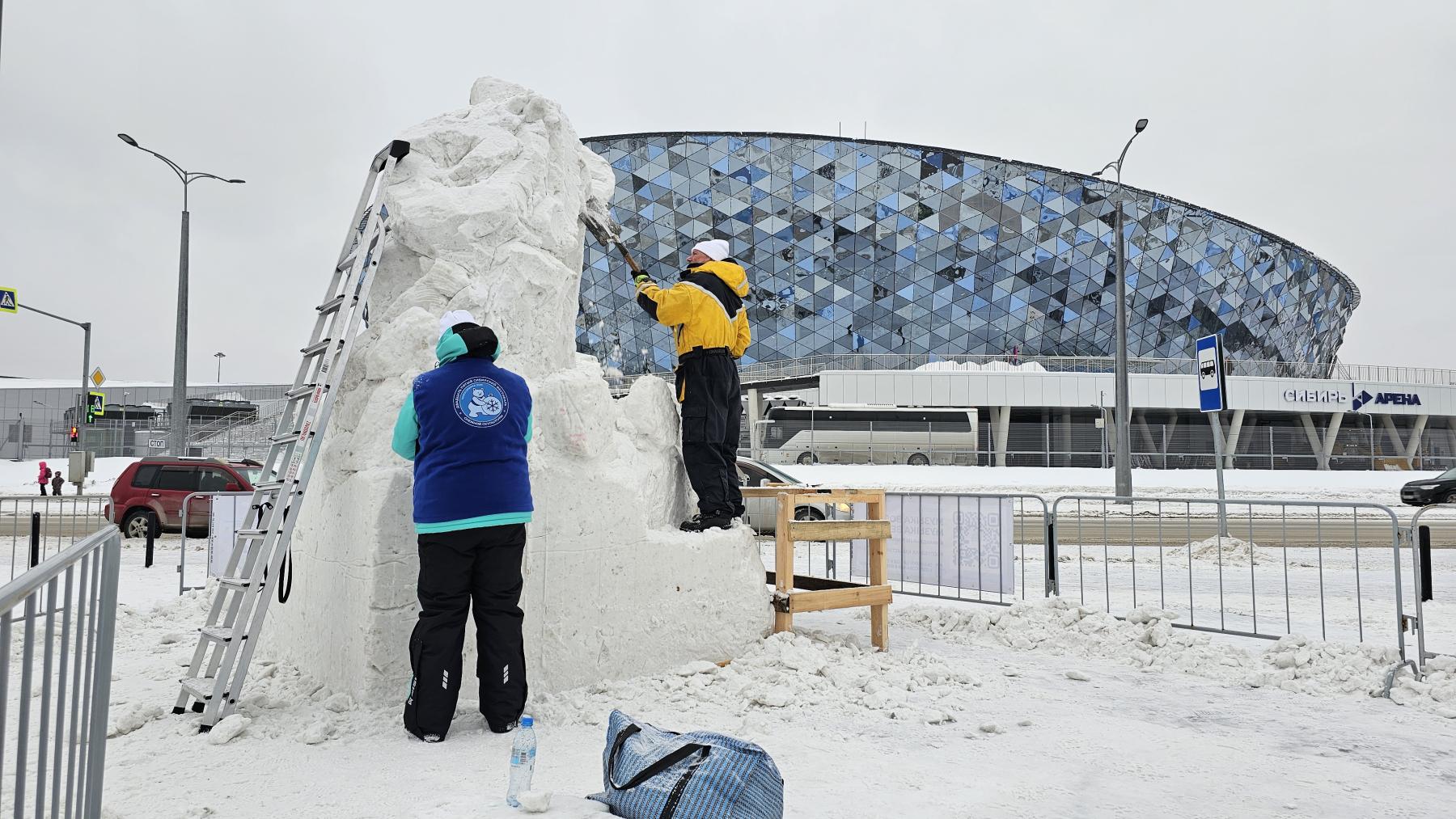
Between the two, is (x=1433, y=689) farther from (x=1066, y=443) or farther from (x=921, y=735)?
(x=1066, y=443)

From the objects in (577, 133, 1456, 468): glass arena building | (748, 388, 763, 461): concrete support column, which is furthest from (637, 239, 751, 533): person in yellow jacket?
(577, 133, 1456, 468): glass arena building

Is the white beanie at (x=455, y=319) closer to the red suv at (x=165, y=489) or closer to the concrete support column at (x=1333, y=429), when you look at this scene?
the red suv at (x=165, y=489)

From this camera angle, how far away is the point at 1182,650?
20.3 ft

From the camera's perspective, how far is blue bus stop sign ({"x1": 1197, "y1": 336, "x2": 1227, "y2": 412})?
9.65m

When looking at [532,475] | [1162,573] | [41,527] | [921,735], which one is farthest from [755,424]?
[921,735]

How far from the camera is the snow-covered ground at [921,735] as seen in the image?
349cm

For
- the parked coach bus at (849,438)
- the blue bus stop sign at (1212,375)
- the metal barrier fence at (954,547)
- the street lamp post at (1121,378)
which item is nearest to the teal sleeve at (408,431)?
the metal barrier fence at (954,547)

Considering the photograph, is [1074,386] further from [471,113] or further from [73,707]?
[73,707]

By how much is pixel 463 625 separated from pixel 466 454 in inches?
31.7

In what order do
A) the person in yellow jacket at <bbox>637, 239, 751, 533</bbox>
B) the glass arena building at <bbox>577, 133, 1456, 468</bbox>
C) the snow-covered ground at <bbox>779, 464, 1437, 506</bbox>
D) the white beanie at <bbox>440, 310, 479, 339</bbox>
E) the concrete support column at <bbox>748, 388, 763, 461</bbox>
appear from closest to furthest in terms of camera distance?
1. the white beanie at <bbox>440, 310, 479, 339</bbox>
2. the person in yellow jacket at <bbox>637, 239, 751, 533</bbox>
3. the snow-covered ground at <bbox>779, 464, 1437, 506</bbox>
4. the concrete support column at <bbox>748, 388, 763, 461</bbox>
5. the glass arena building at <bbox>577, 133, 1456, 468</bbox>

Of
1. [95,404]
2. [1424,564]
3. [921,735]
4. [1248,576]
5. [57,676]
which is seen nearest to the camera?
[57,676]

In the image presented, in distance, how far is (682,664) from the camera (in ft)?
17.3

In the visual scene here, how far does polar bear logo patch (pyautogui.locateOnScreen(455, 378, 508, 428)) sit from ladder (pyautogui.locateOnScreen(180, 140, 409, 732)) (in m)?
0.94

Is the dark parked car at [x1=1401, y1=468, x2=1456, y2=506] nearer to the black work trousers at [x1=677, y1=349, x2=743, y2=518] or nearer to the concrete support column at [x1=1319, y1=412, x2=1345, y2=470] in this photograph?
the black work trousers at [x1=677, y1=349, x2=743, y2=518]
